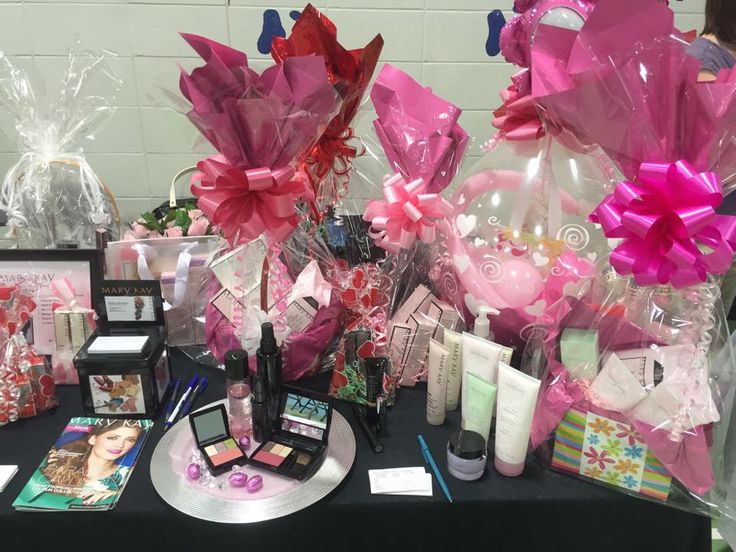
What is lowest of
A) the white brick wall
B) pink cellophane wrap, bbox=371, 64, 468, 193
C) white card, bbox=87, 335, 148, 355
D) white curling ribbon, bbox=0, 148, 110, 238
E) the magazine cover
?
the magazine cover

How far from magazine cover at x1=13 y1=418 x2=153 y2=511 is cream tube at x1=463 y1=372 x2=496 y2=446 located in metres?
0.55

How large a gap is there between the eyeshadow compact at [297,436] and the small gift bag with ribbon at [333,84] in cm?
41

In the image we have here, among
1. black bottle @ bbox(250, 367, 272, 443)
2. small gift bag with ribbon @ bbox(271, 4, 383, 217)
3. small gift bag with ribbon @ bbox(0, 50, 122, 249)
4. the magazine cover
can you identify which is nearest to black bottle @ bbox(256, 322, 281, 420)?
black bottle @ bbox(250, 367, 272, 443)

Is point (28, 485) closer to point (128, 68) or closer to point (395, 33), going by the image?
point (128, 68)

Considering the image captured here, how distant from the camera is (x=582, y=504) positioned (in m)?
0.87

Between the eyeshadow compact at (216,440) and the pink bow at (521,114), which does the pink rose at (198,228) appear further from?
the pink bow at (521,114)

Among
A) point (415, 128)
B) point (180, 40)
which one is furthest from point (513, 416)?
point (180, 40)

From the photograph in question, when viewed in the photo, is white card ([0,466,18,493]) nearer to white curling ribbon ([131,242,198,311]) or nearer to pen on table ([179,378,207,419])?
pen on table ([179,378,207,419])

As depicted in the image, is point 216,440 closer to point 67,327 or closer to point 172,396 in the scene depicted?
point 172,396

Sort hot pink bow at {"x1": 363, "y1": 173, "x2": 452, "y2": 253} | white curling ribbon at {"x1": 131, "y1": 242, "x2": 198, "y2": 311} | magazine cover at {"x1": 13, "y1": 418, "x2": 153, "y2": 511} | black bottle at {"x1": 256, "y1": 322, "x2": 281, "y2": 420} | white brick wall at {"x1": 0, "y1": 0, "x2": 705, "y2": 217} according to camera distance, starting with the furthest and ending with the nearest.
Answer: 1. white brick wall at {"x1": 0, "y1": 0, "x2": 705, "y2": 217}
2. white curling ribbon at {"x1": 131, "y1": 242, "x2": 198, "y2": 311}
3. hot pink bow at {"x1": 363, "y1": 173, "x2": 452, "y2": 253}
4. black bottle at {"x1": 256, "y1": 322, "x2": 281, "y2": 420}
5. magazine cover at {"x1": 13, "y1": 418, "x2": 153, "y2": 511}

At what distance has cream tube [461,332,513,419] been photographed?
919 millimetres

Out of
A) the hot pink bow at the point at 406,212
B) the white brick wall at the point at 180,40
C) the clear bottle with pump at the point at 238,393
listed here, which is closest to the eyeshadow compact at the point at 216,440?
the clear bottle with pump at the point at 238,393

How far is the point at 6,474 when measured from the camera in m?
0.87

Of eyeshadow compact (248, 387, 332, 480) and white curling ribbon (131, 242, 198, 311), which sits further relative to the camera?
white curling ribbon (131, 242, 198, 311)
